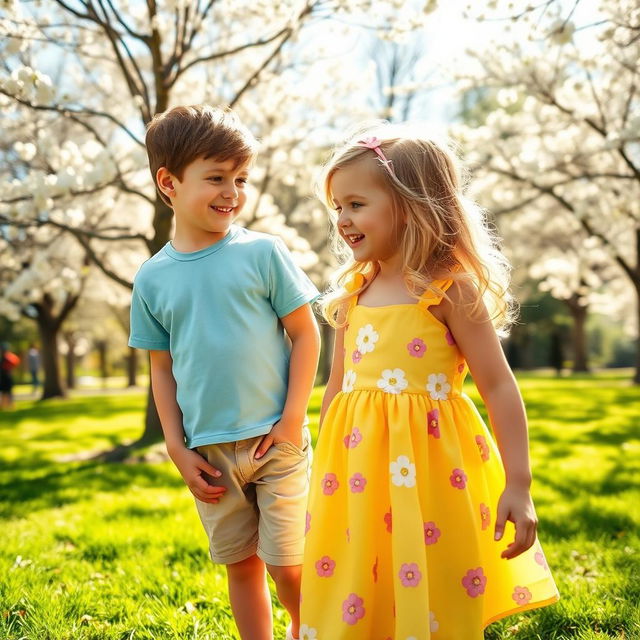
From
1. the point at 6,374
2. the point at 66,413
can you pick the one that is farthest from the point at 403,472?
the point at 6,374

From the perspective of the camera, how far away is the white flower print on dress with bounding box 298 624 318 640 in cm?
181

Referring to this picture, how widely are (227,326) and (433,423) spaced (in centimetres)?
66

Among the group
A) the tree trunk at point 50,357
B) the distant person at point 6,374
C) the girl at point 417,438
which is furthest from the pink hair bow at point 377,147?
the tree trunk at point 50,357

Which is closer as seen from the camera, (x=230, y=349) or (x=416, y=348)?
(x=416, y=348)

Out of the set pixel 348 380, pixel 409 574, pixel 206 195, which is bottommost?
pixel 409 574

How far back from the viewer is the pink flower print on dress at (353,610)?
5.73 ft

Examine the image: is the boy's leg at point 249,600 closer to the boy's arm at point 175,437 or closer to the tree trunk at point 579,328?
the boy's arm at point 175,437

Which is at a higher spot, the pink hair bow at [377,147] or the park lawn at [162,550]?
the pink hair bow at [377,147]

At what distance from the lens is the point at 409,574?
66.5 inches

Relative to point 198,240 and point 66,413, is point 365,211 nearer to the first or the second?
point 198,240

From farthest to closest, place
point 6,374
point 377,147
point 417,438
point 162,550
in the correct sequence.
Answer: point 6,374 → point 162,550 → point 377,147 → point 417,438

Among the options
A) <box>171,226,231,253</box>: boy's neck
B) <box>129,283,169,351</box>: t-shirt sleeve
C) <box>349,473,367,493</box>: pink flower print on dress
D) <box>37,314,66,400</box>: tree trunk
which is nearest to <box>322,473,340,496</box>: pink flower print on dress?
<box>349,473,367,493</box>: pink flower print on dress

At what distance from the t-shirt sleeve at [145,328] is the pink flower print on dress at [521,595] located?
1.24m

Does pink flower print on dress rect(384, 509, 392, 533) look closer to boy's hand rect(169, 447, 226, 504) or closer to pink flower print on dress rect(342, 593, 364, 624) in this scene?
pink flower print on dress rect(342, 593, 364, 624)
